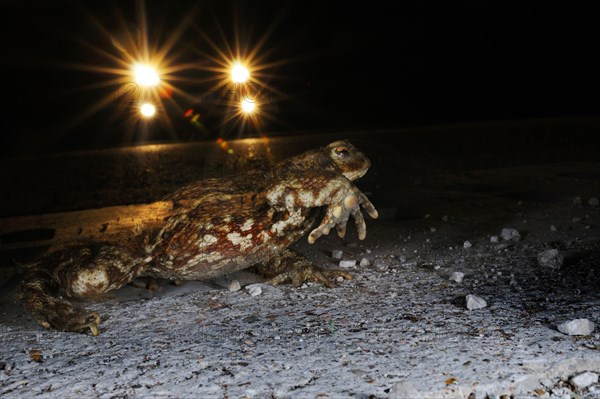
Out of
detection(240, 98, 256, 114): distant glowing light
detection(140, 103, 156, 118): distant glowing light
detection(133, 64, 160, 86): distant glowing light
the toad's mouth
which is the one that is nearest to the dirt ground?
the toad's mouth

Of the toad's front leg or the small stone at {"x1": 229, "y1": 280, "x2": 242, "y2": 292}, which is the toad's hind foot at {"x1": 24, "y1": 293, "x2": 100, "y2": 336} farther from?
the toad's front leg

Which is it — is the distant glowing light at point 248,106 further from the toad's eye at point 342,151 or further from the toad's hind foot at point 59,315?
the toad's hind foot at point 59,315

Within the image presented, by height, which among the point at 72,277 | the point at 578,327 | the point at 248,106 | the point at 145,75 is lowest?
the point at 578,327

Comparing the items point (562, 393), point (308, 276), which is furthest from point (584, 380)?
point (308, 276)

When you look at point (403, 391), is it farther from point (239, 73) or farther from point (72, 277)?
point (239, 73)

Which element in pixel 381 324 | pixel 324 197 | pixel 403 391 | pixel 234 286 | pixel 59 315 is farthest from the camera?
pixel 234 286

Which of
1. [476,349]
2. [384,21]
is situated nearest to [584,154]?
[476,349]

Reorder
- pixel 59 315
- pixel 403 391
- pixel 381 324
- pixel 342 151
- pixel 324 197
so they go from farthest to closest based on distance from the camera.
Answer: pixel 342 151
pixel 324 197
pixel 59 315
pixel 381 324
pixel 403 391
